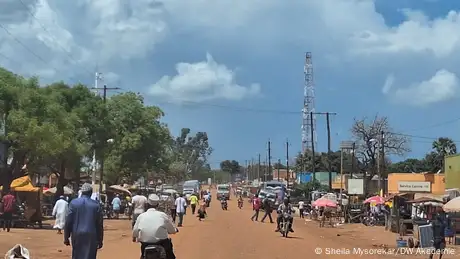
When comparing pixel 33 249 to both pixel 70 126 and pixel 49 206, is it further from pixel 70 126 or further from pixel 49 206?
pixel 49 206

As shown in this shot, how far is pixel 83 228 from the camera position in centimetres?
1000

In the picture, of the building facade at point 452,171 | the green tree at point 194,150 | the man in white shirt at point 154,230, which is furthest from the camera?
the green tree at point 194,150

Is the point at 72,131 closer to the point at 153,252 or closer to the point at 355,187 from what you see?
the point at 153,252

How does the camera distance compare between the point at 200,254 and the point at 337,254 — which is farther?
the point at 337,254

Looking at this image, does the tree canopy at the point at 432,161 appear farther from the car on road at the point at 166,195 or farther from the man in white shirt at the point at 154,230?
the man in white shirt at the point at 154,230

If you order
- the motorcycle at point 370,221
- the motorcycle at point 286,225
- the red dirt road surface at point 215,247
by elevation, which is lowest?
the motorcycle at point 370,221

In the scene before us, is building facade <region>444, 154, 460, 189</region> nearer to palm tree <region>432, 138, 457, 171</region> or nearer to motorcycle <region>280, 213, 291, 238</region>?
motorcycle <region>280, 213, 291, 238</region>

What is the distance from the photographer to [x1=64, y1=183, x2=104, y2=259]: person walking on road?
32.8 ft

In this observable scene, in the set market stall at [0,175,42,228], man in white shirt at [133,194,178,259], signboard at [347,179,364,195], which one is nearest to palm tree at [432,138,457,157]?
signboard at [347,179,364,195]

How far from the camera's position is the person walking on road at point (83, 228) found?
10.0 metres

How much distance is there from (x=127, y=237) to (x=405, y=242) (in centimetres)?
1103

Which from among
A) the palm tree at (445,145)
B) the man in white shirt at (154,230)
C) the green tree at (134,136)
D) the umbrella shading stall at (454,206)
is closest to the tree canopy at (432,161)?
the palm tree at (445,145)

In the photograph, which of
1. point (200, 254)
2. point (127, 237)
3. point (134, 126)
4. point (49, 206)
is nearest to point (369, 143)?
point (134, 126)

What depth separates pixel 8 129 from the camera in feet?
109
